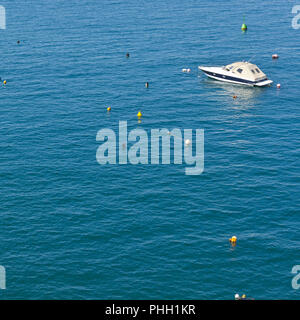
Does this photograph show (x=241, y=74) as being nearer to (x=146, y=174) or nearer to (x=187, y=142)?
(x=187, y=142)

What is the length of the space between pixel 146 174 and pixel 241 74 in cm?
4405

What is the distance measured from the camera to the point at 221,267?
64.9 m

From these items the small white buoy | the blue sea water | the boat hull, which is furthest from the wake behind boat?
the small white buoy

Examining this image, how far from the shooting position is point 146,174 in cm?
8600

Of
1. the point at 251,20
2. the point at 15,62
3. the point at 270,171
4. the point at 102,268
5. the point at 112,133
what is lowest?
the point at 102,268

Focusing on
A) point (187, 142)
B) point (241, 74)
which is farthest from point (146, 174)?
point (241, 74)

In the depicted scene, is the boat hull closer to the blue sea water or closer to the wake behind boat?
the wake behind boat

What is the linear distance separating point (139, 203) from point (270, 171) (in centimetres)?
2272

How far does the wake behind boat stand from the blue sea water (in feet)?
6.39

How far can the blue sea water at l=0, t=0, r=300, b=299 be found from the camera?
211 ft

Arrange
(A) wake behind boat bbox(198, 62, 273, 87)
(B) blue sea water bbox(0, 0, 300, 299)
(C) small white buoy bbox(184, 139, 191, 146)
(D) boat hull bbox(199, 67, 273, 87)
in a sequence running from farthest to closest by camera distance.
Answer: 1. (D) boat hull bbox(199, 67, 273, 87)
2. (A) wake behind boat bbox(198, 62, 273, 87)
3. (C) small white buoy bbox(184, 139, 191, 146)
4. (B) blue sea water bbox(0, 0, 300, 299)

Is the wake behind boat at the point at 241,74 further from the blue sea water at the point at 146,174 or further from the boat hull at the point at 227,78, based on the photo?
the blue sea water at the point at 146,174

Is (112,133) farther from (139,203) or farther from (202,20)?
(202,20)
